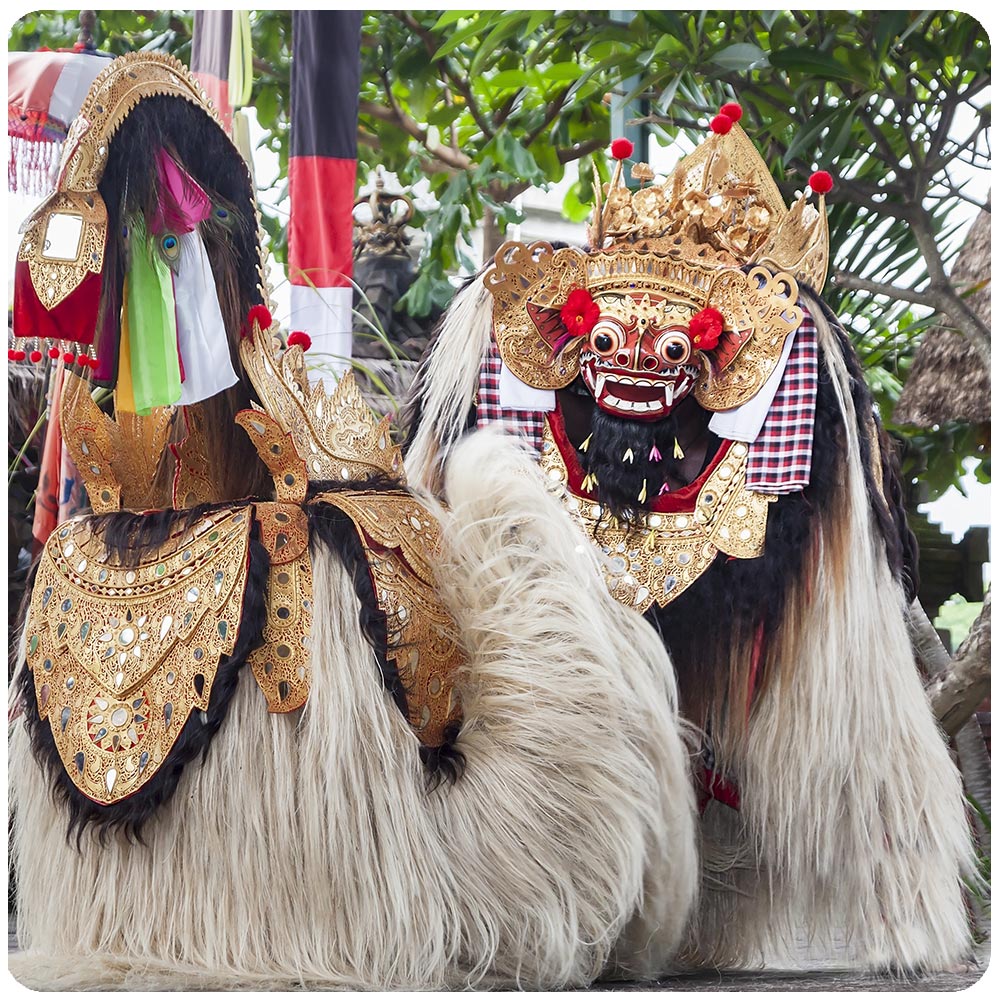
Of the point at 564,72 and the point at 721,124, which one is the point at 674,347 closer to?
the point at 721,124

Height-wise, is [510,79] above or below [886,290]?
above

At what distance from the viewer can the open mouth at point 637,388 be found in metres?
1.38

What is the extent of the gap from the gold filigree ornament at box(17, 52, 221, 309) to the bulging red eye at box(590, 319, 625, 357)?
52cm

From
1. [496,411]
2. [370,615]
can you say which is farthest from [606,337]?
[370,615]

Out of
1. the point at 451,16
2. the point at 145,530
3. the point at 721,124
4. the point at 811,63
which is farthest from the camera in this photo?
the point at 451,16

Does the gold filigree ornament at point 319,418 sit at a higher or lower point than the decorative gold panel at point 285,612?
higher

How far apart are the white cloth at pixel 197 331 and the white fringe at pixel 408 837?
0.73 feet

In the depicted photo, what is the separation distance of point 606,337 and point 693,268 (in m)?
0.13

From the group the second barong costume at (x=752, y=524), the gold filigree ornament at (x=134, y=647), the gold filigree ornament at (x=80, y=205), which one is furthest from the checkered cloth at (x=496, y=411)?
the gold filigree ornament at (x=80, y=205)

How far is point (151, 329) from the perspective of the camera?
129 centimetres

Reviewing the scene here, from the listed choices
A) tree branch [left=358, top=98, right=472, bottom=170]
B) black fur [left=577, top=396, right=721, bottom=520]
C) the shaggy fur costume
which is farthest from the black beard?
tree branch [left=358, top=98, right=472, bottom=170]

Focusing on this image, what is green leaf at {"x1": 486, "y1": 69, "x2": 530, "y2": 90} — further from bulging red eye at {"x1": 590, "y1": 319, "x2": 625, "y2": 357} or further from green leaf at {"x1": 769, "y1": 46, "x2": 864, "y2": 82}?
bulging red eye at {"x1": 590, "y1": 319, "x2": 625, "y2": 357}

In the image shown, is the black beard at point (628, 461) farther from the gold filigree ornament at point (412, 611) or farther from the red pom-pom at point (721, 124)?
the red pom-pom at point (721, 124)

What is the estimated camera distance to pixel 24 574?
191 centimetres
